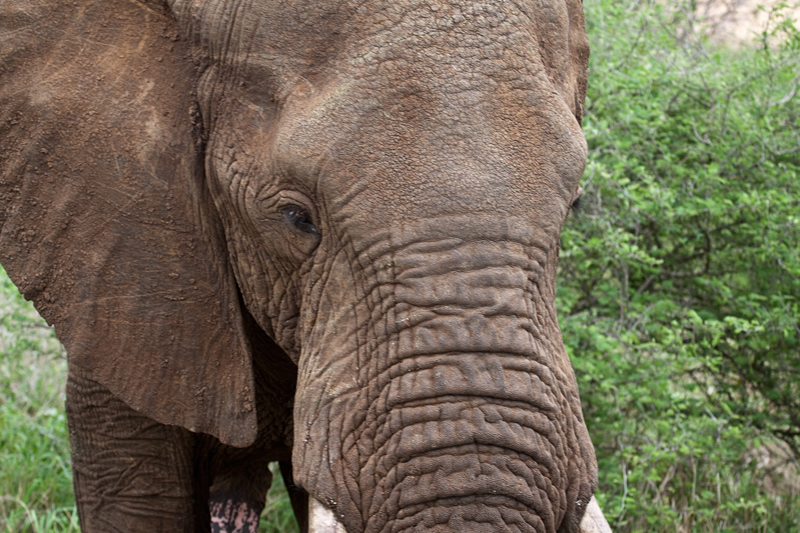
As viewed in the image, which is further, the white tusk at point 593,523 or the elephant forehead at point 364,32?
the white tusk at point 593,523

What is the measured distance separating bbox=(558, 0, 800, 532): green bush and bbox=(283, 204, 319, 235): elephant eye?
1.99m

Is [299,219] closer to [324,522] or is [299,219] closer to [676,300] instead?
[324,522]

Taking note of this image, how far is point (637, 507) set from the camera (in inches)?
158

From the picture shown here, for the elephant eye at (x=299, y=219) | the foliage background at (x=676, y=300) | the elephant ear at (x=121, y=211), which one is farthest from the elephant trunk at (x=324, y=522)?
the foliage background at (x=676, y=300)

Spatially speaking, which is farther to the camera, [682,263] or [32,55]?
[682,263]

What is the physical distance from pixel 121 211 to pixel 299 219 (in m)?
0.47

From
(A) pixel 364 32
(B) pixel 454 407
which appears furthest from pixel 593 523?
(A) pixel 364 32

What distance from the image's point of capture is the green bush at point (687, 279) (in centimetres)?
406

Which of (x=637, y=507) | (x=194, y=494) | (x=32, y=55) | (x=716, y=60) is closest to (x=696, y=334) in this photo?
(x=637, y=507)

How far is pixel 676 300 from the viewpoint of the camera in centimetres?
476

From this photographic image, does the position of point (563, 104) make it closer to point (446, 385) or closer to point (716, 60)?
point (446, 385)

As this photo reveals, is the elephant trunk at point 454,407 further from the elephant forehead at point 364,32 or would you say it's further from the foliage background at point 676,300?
the foliage background at point 676,300

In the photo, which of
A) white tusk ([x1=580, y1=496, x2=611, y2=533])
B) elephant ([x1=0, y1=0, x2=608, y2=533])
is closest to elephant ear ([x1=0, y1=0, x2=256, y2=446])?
elephant ([x1=0, y1=0, x2=608, y2=533])

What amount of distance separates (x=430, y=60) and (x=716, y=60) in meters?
3.21
